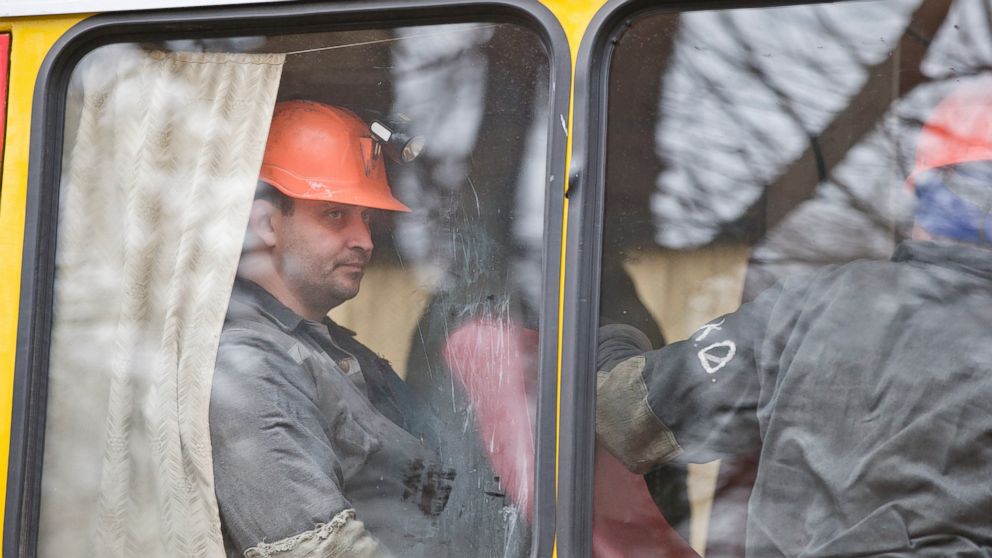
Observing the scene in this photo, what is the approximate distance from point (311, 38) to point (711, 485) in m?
1.06

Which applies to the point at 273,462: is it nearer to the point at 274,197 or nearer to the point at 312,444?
the point at 312,444

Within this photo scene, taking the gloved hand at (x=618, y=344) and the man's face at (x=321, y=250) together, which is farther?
the man's face at (x=321, y=250)

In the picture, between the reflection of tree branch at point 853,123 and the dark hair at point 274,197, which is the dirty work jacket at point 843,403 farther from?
the dark hair at point 274,197

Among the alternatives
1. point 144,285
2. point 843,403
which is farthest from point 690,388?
point 144,285

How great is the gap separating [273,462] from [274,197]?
1.59 feet

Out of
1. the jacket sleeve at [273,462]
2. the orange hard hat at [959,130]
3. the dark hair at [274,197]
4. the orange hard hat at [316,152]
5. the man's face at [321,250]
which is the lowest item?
the jacket sleeve at [273,462]

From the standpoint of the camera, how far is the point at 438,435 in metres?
1.89

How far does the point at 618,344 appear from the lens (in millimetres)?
1791

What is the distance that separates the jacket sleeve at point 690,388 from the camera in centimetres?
179

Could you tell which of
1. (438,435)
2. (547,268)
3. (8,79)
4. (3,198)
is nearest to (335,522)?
(438,435)

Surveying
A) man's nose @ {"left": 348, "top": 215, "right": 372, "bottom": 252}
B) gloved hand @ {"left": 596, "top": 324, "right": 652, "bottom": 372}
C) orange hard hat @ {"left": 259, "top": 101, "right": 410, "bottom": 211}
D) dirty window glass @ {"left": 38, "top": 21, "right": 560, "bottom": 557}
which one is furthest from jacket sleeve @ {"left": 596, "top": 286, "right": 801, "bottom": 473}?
Result: orange hard hat @ {"left": 259, "top": 101, "right": 410, "bottom": 211}

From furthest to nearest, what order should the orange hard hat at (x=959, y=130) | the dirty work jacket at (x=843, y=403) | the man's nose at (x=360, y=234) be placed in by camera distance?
1. the man's nose at (x=360, y=234)
2. the orange hard hat at (x=959, y=130)
3. the dirty work jacket at (x=843, y=403)

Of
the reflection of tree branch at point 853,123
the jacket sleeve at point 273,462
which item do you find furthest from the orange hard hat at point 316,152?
the reflection of tree branch at point 853,123

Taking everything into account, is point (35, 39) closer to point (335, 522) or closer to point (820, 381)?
point (335, 522)
